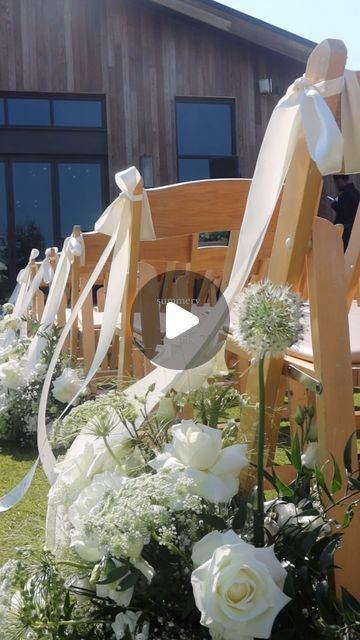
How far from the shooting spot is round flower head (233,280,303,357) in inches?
39.9

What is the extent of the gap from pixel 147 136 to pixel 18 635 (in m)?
8.95

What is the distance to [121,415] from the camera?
1.24 metres

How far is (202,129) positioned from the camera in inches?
388

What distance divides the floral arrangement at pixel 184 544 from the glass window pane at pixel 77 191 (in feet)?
27.7

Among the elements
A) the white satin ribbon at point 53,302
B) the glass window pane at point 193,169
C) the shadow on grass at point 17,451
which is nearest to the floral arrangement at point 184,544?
the shadow on grass at point 17,451

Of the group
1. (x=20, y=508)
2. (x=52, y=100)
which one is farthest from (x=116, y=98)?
(x=20, y=508)

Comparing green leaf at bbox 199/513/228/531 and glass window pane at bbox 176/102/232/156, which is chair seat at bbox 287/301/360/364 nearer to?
green leaf at bbox 199/513/228/531

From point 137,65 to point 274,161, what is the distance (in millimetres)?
8942

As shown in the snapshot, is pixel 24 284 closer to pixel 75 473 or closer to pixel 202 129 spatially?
pixel 75 473

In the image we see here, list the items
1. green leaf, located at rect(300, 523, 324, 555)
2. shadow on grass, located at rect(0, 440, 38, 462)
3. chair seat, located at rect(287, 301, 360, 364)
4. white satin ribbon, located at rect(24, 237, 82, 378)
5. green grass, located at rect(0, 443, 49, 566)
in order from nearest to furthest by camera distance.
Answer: green leaf, located at rect(300, 523, 324, 555) < green grass, located at rect(0, 443, 49, 566) < chair seat, located at rect(287, 301, 360, 364) < shadow on grass, located at rect(0, 440, 38, 462) < white satin ribbon, located at rect(24, 237, 82, 378)

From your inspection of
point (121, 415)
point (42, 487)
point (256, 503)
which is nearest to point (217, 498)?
point (256, 503)

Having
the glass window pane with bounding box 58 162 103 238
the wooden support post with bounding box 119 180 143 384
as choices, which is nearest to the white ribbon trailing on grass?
the wooden support post with bounding box 119 180 143 384

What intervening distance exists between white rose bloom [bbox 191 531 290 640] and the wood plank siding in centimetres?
876

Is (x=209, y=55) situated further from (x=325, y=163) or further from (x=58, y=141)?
(x=325, y=163)
